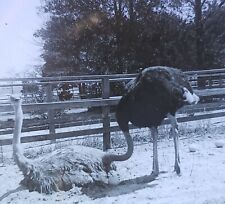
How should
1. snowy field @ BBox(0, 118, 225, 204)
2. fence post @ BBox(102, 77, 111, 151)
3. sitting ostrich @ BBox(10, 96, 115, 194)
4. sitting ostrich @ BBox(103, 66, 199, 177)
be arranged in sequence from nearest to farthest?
snowy field @ BBox(0, 118, 225, 204), sitting ostrich @ BBox(10, 96, 115, 194), sitting ostrich @ BBox(103, 66, 199, 177), fence post @ BBox(102, 77, 111, 151)

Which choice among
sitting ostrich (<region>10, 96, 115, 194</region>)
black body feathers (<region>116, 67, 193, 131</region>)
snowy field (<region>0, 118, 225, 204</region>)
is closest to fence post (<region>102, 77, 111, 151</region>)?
snowy field (<region>0, 118, 225, 204</region>)

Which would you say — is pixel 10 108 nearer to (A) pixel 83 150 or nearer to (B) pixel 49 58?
(A) pixel 83 150

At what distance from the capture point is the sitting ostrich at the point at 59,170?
511cm

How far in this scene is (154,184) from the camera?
5355mm

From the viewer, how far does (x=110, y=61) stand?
18047 mm

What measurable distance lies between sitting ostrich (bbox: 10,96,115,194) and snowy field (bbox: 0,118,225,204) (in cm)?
10

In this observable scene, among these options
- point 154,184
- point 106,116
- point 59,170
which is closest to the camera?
point 59,170

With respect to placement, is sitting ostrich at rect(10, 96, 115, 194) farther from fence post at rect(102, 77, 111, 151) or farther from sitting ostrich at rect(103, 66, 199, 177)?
fence post at rect(102, 77, 111, 151)

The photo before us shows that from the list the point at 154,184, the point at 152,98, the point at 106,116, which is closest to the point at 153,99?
the point at 152,98

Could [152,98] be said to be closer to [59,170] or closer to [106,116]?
[59,170]

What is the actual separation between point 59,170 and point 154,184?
1.13 m

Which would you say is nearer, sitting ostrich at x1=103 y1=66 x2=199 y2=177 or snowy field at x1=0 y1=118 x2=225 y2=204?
snowy field at x1=0 y1=118 x2=225 y2=204

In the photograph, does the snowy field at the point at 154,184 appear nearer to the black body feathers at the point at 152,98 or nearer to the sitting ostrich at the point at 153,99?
the sitting ostrich at the point at 153,99

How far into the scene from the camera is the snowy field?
475 cm
